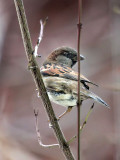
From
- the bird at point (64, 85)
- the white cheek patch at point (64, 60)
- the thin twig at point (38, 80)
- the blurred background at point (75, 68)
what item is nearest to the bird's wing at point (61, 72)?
the bird at point (64, 85)

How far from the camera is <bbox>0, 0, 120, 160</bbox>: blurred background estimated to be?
162 inches

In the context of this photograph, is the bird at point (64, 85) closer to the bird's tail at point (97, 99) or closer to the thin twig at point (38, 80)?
the bird's tail at point (97, 99)

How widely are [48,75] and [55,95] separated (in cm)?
18

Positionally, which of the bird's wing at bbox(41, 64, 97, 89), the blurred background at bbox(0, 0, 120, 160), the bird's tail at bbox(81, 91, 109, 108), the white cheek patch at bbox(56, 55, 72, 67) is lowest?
the blurred background at bbox(0, 0, 120, 160)

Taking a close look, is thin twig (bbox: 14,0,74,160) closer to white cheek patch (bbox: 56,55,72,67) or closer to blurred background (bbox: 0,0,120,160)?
white cheek patch (bbox: 56,55,72,67)

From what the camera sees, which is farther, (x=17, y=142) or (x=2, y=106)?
(x=2, y=106)

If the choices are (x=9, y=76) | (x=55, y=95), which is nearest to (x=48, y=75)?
(x=55, y=95)

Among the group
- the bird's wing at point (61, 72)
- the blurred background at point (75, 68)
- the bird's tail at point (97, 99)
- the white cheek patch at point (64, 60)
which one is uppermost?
the bird's tail at point (97, 99)

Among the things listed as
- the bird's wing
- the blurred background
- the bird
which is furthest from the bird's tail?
the blurred background

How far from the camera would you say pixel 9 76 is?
4.75 m

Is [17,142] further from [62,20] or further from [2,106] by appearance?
[62,20]

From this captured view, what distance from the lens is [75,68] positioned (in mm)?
4145

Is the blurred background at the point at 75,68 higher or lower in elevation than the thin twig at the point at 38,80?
lower

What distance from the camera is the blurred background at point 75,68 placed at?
412 cm
